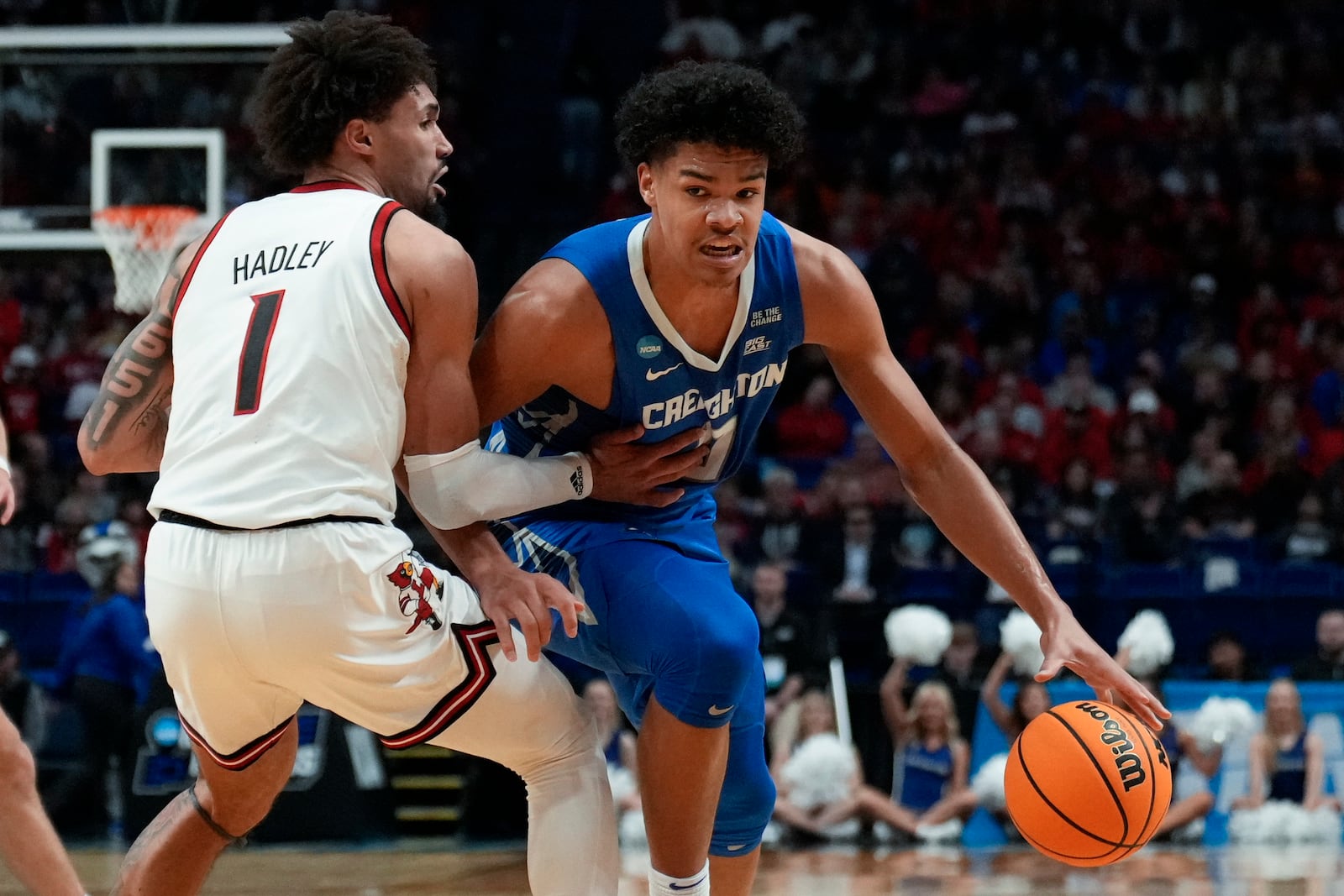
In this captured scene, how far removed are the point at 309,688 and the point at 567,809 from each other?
1.92ft

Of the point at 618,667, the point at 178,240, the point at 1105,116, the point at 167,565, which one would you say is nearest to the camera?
the point at 167,565

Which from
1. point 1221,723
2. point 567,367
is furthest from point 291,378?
point 1221,723

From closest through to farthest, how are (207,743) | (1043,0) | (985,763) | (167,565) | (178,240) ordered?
1. (167,565)
2. (207,743)
3. (178,240)
4. (985,763)
5. (1043,0)

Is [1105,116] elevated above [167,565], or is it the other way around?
[1105,116]

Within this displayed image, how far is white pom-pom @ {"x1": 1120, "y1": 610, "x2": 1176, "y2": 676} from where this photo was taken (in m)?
8.74

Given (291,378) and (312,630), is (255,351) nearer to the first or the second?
(291,378)

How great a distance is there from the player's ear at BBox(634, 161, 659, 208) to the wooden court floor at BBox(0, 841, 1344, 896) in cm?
397

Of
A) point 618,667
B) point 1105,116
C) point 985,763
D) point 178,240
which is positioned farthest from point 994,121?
point 618,667

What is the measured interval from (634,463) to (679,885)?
94cm

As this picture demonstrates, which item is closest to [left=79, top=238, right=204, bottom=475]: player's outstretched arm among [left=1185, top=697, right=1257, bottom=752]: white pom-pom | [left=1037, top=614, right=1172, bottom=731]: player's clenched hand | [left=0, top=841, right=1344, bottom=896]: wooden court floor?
[left=1037, top=614, right=1172, bottom=731]: player's clenched hand

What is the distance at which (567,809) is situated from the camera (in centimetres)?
322

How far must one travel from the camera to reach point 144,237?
8.20m

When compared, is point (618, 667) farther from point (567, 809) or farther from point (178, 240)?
point (178, 240)

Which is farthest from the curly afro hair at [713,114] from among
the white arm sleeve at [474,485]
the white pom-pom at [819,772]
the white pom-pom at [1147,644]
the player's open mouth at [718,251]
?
the white pom-pom at [1147,644]
